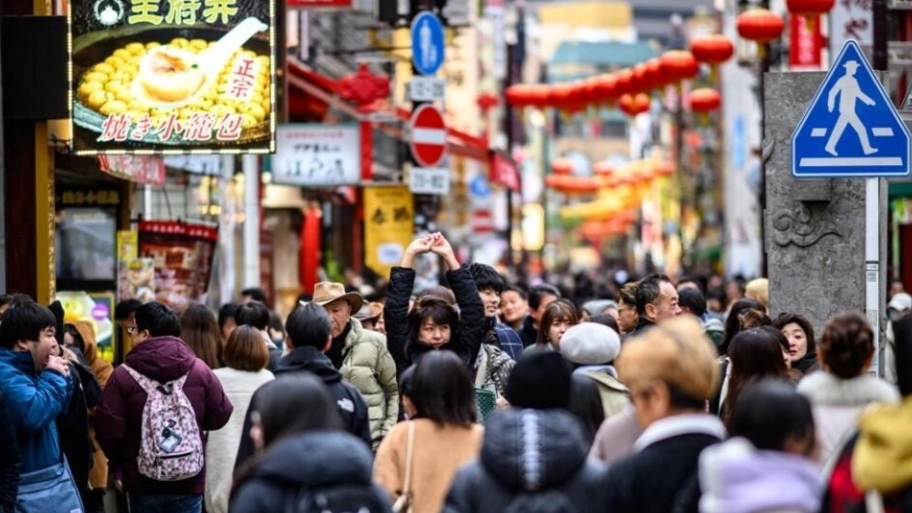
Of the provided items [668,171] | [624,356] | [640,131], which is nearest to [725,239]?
[668,171]

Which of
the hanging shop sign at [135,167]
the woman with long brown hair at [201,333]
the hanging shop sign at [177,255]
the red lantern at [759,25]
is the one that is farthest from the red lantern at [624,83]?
the woman with long brown hair at [201,333]

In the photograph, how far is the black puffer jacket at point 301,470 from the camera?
622 centimetres

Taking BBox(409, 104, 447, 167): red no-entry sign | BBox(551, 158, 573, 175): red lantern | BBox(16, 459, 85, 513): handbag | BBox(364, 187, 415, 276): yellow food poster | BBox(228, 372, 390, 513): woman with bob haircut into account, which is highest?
BBox(551, 158, 573, 175): red lantern

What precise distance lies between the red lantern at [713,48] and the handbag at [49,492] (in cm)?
1560

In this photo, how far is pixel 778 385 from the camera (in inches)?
257

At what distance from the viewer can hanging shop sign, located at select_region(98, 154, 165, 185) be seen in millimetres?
16734

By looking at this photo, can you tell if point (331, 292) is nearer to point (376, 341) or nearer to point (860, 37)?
point (376, 341)

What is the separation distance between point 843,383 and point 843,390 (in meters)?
0.03

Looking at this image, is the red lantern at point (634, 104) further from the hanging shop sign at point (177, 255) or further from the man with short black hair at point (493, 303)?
the man with short black hair at point (493, 303)

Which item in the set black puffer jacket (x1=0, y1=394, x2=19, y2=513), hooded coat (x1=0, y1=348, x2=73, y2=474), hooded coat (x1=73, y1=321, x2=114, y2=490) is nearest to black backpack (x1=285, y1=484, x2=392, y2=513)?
black puffer jacket (x1=0, y1=394, x2=19, y2=513)

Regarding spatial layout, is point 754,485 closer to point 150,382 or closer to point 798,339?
point 150,382

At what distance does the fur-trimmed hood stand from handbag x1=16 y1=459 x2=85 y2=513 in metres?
4.25

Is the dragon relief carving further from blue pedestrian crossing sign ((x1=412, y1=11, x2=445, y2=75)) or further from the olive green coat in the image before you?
blue pedestrian crossing sign ((x1=412, y1=11, x2=445, y2=75))

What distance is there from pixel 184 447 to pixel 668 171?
2341 inches
